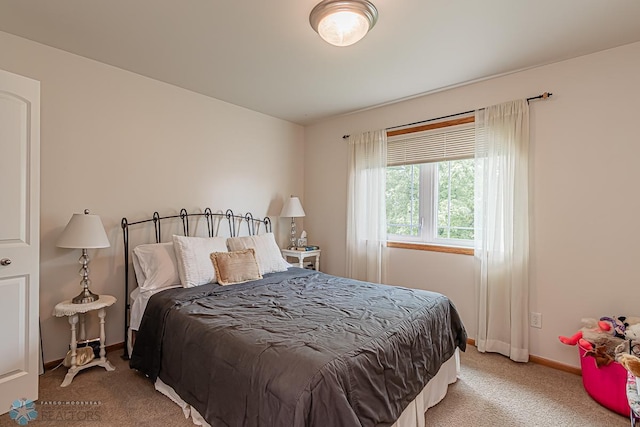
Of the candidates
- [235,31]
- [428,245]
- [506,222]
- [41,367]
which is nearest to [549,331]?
[506,222]

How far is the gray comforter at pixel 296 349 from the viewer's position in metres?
1.29

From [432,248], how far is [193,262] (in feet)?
7.85

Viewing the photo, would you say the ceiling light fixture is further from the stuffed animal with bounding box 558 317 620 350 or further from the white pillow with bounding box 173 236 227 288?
the stuffed animal with bounding box 558 317 620 350

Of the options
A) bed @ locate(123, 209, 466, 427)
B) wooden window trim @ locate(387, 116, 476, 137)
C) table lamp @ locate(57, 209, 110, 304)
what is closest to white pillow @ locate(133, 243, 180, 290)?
bed @ locate(123, 209, 466, 427)

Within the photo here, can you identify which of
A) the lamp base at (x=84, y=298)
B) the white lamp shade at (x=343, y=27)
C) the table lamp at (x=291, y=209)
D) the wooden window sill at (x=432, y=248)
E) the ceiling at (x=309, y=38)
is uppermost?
the ceiling at (x=309, y=38)

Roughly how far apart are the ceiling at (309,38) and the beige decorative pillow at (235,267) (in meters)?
1.69

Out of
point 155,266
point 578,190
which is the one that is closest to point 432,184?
point 578,190

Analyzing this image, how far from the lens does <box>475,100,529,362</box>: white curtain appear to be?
2.70 metres

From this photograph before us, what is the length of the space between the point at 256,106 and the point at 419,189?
219cm

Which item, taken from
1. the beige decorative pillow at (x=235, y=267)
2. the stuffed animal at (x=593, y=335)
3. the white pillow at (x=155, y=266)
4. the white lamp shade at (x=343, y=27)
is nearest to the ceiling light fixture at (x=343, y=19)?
the white lamp shade at (x=343, y=27)

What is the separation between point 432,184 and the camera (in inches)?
133

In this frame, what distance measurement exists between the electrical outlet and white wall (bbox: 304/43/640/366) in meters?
0.04

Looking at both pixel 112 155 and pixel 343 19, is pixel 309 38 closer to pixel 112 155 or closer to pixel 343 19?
pixel 343 19

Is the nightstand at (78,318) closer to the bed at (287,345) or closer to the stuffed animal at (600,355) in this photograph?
the bed at (287,345)
